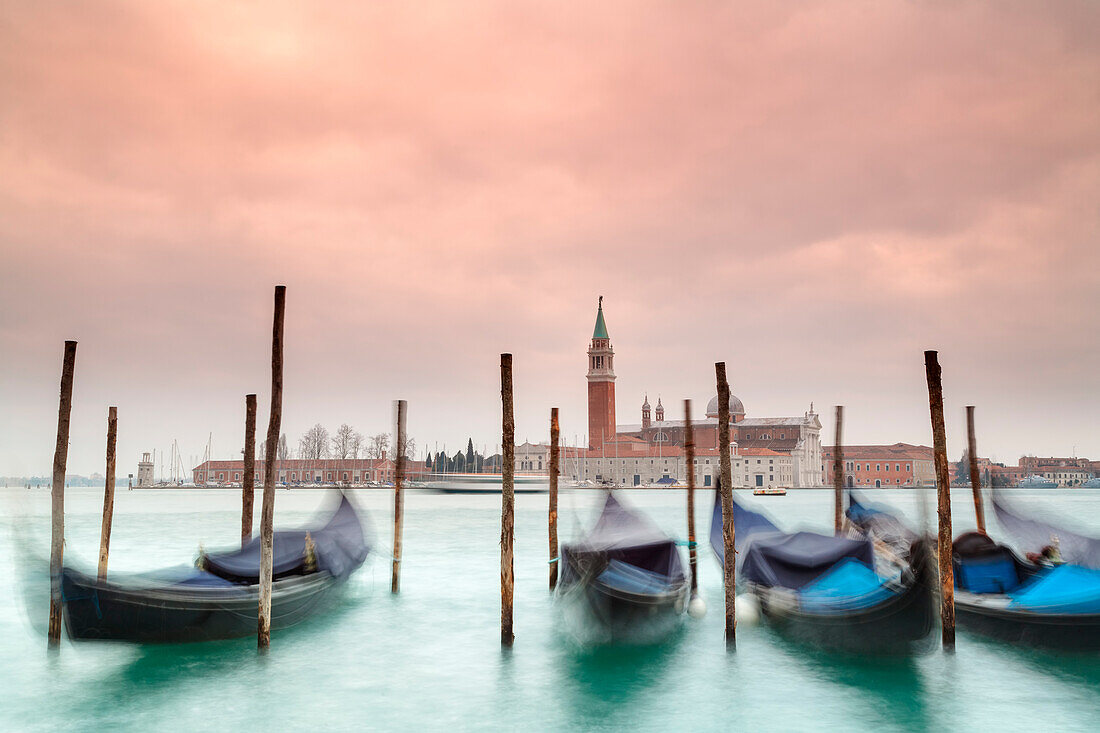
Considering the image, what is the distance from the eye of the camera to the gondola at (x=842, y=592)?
6035mm

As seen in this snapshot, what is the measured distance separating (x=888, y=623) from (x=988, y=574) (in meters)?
2.21

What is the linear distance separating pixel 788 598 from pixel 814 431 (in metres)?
68.3

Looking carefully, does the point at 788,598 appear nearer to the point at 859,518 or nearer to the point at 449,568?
the point at 859,518

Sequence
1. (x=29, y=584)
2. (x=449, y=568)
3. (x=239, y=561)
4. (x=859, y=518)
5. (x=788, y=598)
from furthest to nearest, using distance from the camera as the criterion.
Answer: (x=449, y=568) → (x=859, y=518) → (x=239, y=561) → (x=788, y=598) → (x=29, y=584)

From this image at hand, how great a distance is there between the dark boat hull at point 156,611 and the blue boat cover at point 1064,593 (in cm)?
646

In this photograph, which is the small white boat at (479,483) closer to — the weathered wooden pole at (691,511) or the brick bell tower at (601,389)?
the brick bell tower at (601,389)

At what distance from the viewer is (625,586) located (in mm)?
6828

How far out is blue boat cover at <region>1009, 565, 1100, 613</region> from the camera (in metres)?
6.22

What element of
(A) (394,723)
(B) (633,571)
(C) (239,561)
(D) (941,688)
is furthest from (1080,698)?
(C) (239,561)

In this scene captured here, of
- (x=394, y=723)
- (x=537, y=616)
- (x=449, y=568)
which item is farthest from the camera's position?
(x=449, y=568)

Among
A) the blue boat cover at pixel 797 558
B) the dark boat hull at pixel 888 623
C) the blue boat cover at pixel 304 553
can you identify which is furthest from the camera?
the blue boat cover at pixel 304 553

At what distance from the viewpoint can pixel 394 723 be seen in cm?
532

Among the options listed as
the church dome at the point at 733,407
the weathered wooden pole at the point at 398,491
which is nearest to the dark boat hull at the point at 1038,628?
the weathered wooden pole at the point at 398,491

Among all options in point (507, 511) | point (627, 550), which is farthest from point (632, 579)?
point (507, 511)
